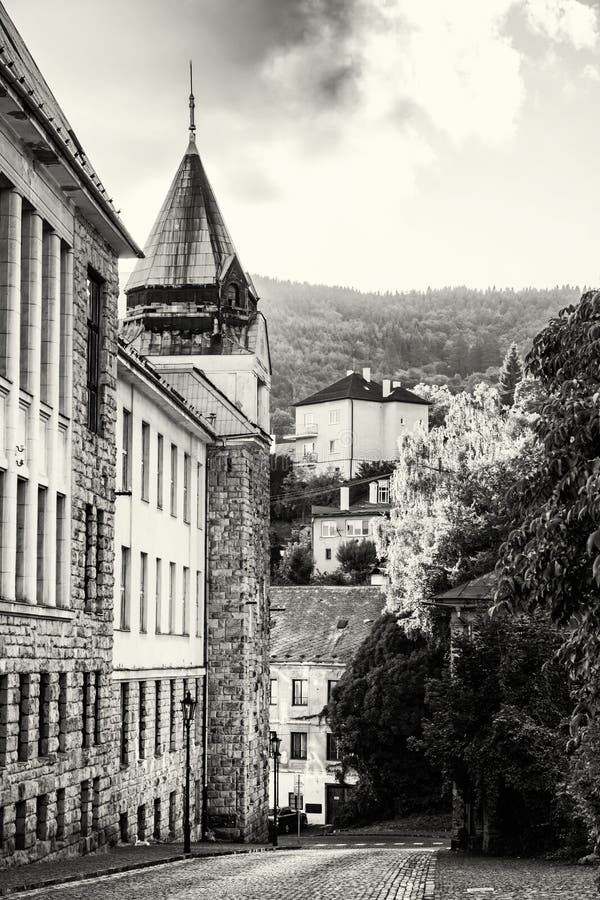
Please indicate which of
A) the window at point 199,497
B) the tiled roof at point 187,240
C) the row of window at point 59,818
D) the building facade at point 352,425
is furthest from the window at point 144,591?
the building facade at point 352,425

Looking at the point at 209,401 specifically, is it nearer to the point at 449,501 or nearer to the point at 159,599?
the point at 159,599

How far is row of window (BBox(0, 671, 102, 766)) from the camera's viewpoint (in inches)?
A: 800

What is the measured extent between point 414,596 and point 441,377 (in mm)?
136251

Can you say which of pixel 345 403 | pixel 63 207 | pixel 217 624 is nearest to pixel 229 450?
pixel 217 624

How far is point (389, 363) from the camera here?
193625mm

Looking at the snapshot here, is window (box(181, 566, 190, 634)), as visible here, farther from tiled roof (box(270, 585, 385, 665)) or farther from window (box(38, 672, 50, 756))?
tiled roof (box(270, 585, 385, 665))

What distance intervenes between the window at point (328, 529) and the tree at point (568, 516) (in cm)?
9461

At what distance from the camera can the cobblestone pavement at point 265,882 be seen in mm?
17844

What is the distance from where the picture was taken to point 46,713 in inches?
852

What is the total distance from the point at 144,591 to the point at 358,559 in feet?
204

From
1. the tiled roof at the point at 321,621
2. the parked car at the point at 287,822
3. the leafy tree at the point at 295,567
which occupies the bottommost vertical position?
the parked car at the point at 287,822

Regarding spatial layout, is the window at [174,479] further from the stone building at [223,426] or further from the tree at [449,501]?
the tree at [449,501]

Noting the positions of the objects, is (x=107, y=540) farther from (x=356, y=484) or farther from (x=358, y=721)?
(x=356, y=484)

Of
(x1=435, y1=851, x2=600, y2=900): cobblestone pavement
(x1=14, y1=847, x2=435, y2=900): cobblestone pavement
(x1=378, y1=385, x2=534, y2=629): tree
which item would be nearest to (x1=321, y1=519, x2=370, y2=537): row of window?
(x1=378, y1=385, x2=534, y2=629): tree
